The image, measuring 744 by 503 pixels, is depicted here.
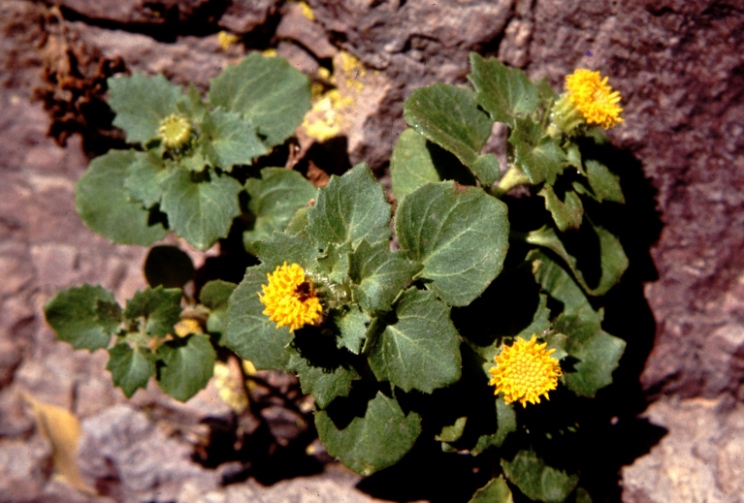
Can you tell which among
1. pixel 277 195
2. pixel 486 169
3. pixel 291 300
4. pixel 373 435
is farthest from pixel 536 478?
pixel 277 195

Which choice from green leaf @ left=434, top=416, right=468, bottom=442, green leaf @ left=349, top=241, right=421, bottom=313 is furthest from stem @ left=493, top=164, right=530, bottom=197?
green leaf @ left=434, top=416, right=468, bottom=442

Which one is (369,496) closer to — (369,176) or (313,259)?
(313,259)

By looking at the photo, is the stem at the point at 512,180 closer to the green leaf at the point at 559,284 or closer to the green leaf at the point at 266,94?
the green leaf at the point at 559,284

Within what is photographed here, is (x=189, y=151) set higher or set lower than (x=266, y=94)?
lower

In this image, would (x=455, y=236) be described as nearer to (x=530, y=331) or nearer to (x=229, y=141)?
(x=530, y=331)

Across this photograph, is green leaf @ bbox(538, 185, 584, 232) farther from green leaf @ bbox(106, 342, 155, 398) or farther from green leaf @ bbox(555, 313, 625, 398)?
green leaf @ bbox(106, 342, 155, 398)

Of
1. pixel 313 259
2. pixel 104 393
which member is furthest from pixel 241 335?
pixel 104 393

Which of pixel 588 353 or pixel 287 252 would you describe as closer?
pixel 287 252
